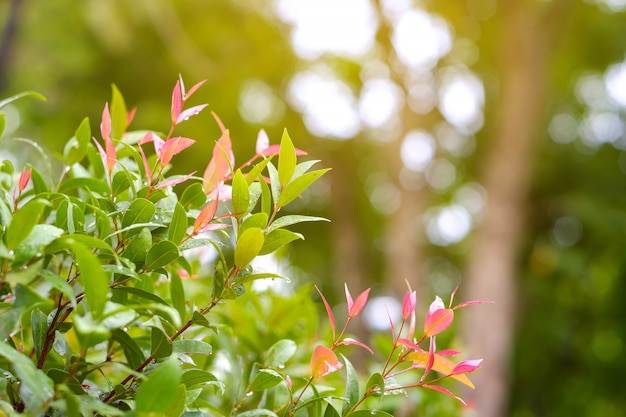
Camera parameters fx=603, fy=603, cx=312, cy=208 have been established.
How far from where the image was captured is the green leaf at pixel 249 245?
59 cm

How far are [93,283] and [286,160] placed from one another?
0.23 m

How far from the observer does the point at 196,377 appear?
1.99ft

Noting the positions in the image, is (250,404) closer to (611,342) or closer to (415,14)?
(415,14)

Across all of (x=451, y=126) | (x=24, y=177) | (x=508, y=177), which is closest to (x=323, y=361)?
(x=24, y=177)

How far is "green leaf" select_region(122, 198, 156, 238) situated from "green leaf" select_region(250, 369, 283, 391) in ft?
0.66

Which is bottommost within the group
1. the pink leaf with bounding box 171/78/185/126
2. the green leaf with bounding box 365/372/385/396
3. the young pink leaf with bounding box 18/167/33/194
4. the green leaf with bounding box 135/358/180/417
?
the green leaf with bounding box 365/372/385/396

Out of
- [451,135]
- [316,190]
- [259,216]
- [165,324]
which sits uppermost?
[259,216]

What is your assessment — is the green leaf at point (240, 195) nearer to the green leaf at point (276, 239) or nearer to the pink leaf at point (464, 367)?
the green leaf at point (276, 239)

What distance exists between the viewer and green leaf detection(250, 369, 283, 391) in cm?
64

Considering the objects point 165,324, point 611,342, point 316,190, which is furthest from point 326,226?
point 165,324

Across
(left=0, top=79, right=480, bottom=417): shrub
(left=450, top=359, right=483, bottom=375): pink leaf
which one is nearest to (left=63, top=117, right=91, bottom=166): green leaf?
(left=0, top=79, right=480, bottom=417): shrub

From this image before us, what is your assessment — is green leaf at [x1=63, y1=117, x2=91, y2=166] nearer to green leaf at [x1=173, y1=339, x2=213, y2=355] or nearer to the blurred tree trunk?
green leaf at [x1=173, y1=339, x2=213, y2=355]

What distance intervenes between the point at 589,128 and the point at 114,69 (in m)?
5.71

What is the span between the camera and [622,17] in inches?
253
